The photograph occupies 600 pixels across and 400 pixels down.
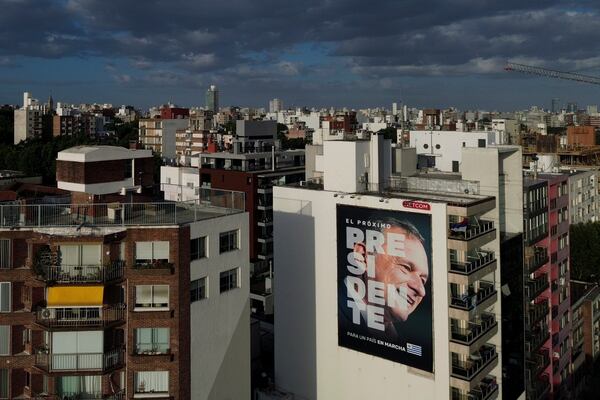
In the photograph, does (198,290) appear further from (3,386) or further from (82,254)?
(3,386)

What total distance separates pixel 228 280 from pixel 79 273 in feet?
24.5

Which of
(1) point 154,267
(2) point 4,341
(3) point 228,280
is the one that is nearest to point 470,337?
(3) point 228,280

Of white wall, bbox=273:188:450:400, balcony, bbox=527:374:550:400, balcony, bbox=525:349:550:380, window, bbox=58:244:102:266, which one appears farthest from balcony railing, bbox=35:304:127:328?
balcony, bbox=527:374:550:400

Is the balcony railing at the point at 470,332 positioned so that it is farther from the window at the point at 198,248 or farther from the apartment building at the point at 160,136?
the apartment building at the point at 160,136

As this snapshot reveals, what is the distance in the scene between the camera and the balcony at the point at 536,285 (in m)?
41.2

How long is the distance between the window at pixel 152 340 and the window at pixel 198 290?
2050 millimetres

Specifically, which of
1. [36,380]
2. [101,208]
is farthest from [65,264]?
[36,380]

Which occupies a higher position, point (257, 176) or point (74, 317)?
point (257, 176)

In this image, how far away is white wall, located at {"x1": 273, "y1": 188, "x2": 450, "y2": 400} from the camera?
1310 inches

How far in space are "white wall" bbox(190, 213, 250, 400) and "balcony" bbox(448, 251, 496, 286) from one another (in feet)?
37.3

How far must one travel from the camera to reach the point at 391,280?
115 ft

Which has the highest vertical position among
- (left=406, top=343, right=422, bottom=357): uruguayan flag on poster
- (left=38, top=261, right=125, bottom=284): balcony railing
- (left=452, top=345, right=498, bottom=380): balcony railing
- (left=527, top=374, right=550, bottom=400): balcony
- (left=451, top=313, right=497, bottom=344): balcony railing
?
(left=38, top=261, right=125, bottom=284): balcony railing

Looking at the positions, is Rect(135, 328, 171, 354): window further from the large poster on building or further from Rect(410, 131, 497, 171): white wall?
Rect(410, 131, 497, 171): white wall

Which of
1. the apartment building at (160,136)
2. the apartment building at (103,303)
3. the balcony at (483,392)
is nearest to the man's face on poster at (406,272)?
the balcony at (483,392)
